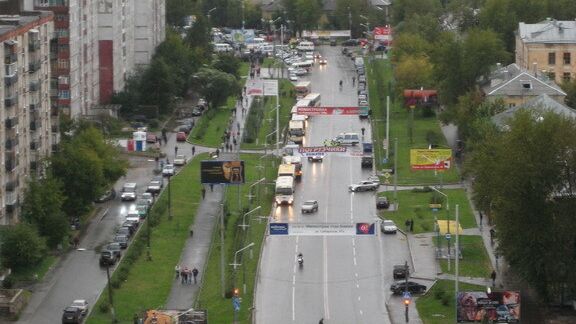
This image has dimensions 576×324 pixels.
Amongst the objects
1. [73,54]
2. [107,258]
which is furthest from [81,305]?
[73,54]

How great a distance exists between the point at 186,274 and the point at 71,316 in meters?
9.83

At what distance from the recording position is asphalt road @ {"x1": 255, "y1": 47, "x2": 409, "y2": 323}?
287ft

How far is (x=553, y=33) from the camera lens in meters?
148

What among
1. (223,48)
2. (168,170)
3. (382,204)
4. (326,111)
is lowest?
(382,204)

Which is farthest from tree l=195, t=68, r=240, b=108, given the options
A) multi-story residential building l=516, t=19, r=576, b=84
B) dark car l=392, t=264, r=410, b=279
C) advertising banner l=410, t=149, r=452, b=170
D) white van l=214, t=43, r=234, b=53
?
dark car l=392, t=264, r=410, b=279

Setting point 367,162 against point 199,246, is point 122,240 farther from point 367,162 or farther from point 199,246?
point 367,162

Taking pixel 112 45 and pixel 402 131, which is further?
pixel 112 45

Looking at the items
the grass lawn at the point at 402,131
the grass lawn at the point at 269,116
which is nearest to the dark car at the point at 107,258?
the grass lawn at the point at 402,131

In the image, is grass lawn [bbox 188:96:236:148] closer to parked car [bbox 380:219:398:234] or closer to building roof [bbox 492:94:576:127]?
building roof [bbox 492:94:576:127]

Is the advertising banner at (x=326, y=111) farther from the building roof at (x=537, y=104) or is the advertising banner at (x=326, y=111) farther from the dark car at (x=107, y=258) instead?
the dark car at (x=107, y=258)

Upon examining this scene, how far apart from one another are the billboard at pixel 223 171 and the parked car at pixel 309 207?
38.6 feet

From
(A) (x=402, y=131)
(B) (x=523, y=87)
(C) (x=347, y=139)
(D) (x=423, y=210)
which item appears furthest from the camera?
(A) (x=402, y=131)

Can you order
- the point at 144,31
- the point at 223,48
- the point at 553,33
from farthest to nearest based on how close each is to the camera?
the point at 223,48 < the point at 144,31 < the point at 553,33

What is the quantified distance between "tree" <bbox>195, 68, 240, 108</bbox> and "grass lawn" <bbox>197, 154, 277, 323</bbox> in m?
26.7
